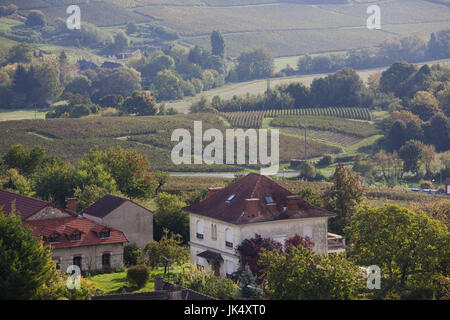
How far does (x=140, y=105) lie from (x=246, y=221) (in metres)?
91.7

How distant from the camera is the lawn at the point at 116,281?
4172cm

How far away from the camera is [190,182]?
7938cm

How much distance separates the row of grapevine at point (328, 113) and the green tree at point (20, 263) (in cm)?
9443

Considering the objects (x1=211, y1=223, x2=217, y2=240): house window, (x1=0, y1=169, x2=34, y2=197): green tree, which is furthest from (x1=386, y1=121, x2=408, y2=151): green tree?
(x1=211, y1=223, x2=217, y2=240): house window

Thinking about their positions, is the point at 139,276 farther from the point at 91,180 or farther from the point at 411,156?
the point at 411,156

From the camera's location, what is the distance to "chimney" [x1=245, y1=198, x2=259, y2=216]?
142 feet

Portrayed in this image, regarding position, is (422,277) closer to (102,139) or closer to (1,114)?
(102,139)

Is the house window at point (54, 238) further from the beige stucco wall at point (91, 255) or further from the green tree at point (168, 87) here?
the green tree at point (168, 87)

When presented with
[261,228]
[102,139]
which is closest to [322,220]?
[261,228]

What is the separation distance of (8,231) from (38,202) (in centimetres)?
1362

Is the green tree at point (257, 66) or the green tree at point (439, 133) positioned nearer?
the green tree at point (439, 133)

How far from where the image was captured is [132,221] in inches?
2020

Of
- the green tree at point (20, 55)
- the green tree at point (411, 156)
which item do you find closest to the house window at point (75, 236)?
the green tree at point (411, 156)

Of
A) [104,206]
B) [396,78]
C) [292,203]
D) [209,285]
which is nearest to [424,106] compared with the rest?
[396,78]
